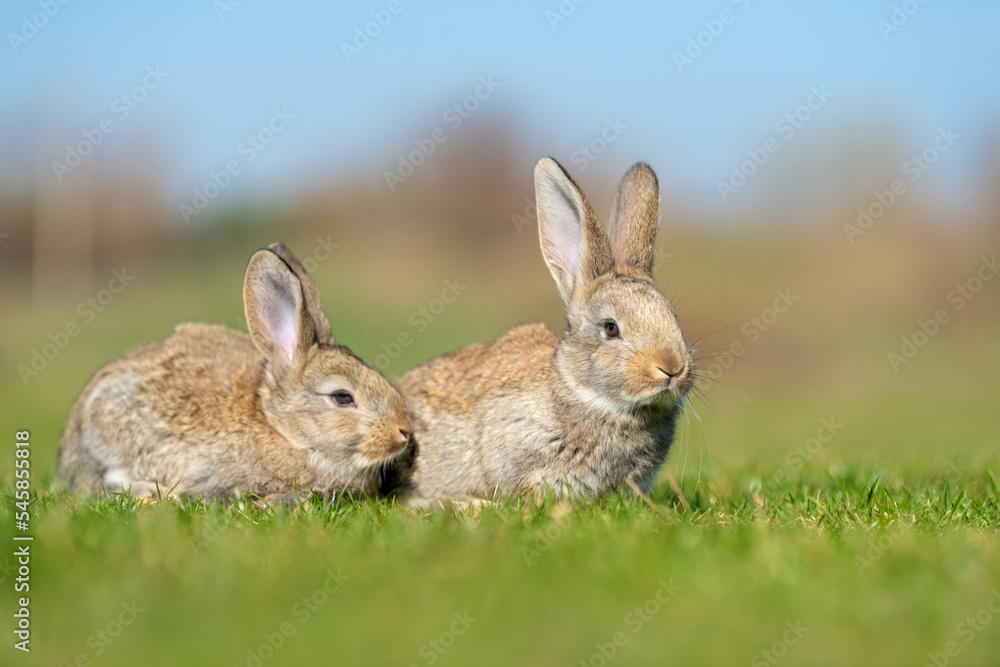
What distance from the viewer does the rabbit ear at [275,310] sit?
20.4ft

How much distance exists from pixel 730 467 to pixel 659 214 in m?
2.68

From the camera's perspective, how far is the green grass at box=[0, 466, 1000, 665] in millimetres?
3240

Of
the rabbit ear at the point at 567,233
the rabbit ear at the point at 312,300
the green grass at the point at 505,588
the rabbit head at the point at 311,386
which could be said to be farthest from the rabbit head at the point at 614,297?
the rabbit ear at the point at 312,300

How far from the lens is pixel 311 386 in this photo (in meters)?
6.29

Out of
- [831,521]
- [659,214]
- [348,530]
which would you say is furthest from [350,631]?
[659,214]

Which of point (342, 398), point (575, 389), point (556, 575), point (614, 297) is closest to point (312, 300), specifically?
point (342, 398)

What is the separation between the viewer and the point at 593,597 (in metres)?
3.59

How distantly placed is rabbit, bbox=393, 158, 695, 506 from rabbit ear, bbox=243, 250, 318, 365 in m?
0.86

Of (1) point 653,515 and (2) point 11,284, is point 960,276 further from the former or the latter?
(2) point 11,284

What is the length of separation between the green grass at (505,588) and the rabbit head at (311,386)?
110cm

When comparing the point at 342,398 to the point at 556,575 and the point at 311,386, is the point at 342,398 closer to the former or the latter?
the point at 311,386

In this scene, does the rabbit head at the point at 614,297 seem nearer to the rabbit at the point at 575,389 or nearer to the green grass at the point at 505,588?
the rabbit at the point at 575,389

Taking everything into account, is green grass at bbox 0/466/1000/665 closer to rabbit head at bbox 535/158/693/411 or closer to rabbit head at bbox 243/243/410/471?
rabbit head at bbox 535/158/693/411

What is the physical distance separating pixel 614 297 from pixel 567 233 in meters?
0.67
